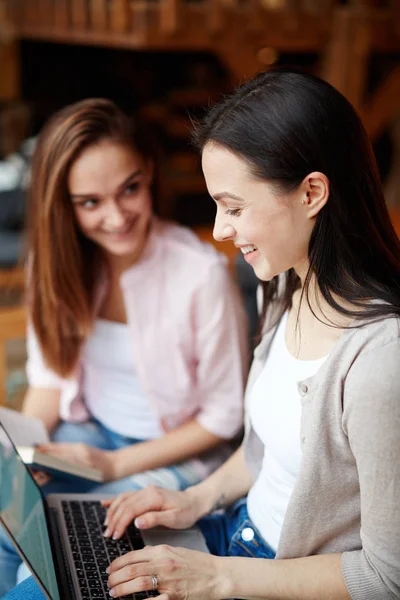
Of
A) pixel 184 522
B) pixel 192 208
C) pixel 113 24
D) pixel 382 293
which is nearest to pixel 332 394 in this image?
pixel 382 293

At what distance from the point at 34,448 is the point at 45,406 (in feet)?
0.84

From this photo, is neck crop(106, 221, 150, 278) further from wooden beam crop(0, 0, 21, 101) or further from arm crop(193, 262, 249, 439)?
wooden beam crop(0, 0, 21, 101)

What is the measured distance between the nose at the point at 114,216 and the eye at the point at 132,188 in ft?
0.13

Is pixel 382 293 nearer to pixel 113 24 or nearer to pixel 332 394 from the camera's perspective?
pixel 332 394

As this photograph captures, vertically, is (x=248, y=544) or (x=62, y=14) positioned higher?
(x=62, y=14)

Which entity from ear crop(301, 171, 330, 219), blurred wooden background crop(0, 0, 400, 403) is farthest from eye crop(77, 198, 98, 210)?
blurred wooden background crop(0, 0, 400, 403)

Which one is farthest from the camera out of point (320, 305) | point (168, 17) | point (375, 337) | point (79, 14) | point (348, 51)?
point (348, 51)

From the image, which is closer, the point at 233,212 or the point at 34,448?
the point at 233,212

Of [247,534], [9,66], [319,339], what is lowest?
[247,534]

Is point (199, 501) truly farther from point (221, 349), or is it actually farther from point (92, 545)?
point (221, 349)

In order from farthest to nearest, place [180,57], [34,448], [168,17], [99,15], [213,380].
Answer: [180,57]
[99,15]
[168,17]
[213,380]
[34,448]

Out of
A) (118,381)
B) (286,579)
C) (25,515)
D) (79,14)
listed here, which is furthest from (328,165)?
(79,14)

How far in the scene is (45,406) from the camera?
1743mm

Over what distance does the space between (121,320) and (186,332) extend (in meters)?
0.18
